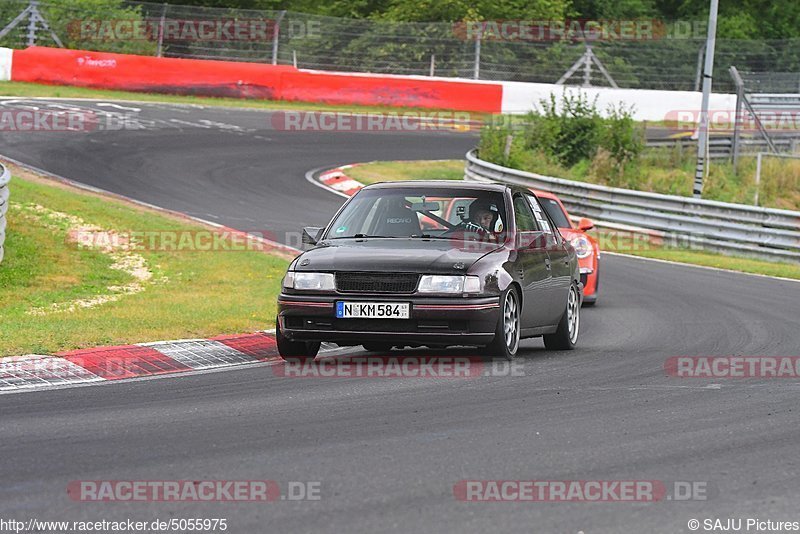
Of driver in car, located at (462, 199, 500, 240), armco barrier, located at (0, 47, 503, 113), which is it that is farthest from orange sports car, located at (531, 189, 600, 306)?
armco barrier, located at (0, 47, 503, 113)

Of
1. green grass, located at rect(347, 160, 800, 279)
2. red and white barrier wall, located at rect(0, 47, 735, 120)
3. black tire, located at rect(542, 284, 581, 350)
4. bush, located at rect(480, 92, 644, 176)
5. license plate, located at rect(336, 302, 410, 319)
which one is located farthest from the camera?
red and white barrier wall, located at rect(0, 47, 735, 120)

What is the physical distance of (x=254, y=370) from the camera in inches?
407

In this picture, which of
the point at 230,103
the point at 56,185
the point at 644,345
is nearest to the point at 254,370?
the point at 644,345

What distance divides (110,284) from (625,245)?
489 inches

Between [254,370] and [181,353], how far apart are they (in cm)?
84

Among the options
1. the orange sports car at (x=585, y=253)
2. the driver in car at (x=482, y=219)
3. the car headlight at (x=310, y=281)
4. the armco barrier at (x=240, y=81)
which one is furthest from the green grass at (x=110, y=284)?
the armco barrier at (x=240, y=81)

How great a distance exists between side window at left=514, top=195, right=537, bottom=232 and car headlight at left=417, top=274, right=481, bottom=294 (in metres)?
1.41

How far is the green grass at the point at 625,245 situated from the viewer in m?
23.2

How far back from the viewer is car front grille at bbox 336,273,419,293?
33.4ft

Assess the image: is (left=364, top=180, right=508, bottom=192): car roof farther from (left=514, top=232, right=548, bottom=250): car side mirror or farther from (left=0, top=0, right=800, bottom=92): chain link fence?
(left=0, top=0, right=800, bottom=92): chain link fence

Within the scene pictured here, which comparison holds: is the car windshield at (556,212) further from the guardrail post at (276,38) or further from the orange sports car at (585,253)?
the guardrail post at (276,38)

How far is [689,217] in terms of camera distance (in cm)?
2573

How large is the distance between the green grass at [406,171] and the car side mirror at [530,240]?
17281 mm

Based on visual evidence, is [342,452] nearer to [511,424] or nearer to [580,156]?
[511,424]
